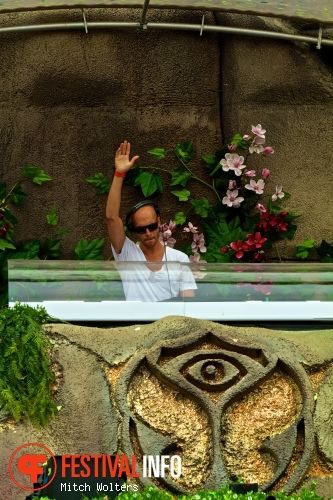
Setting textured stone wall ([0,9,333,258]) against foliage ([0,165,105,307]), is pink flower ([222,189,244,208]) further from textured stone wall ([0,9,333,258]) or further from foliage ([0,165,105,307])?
foliage ([0,165,105,307])

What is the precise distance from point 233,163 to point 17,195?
1.39 m

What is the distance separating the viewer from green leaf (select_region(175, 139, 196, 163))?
6.82 metres

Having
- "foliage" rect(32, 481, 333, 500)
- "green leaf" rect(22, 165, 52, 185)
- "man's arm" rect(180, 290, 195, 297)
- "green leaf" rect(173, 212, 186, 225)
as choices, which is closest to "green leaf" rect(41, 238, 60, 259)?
"green leaf" rect(22, 165, 52, 185)

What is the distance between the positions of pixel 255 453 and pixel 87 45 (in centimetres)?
360

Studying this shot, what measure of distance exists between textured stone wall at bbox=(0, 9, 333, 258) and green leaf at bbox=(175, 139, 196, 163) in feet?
0.23

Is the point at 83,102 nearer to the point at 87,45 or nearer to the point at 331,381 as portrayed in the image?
the point at 87,45

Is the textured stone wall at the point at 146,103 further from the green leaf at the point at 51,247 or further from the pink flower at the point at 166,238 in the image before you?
the pink flower at the point at 166,238

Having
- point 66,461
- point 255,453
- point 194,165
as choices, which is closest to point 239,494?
point 255,453

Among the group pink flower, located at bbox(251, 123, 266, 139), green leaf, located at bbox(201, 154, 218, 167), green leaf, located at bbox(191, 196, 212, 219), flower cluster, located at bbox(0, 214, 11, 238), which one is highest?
pink flower, located at bbox(251, 123, 266, 139)

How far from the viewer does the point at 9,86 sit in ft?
22.3

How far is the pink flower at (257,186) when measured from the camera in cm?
675

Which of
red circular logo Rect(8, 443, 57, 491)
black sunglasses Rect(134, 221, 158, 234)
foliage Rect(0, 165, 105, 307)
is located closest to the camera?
red circular logo Rect(8, 443, 57, 491)

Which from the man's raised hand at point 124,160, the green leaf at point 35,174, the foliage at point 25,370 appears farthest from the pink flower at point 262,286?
the green leaf at point 35,174

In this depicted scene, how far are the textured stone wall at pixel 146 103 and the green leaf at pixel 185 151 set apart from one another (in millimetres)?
70
